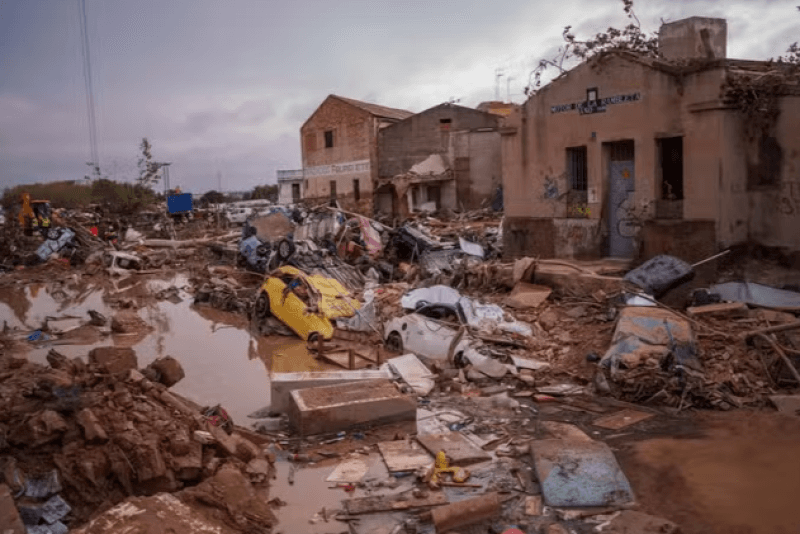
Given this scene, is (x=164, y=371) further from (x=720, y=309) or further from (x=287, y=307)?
(x=720, y=309)

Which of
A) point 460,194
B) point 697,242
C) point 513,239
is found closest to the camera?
point 697,242

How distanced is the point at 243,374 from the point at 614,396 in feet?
19.6

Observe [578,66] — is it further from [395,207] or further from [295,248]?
[395,207]

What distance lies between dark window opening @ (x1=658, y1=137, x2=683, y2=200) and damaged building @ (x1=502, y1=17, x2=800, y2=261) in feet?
0.07

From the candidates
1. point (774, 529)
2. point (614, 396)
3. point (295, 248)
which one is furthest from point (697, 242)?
point (295, 248)

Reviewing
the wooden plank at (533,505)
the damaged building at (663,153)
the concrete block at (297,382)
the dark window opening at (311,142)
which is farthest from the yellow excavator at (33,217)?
the wooden plank at (533,505)

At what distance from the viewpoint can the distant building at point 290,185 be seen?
162 feet

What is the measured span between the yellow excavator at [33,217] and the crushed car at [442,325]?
23885 millimetres

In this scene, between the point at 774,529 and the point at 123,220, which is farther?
the point at 123,220

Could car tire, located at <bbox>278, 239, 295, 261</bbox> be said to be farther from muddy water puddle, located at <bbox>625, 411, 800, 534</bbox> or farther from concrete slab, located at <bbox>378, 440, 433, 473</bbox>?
muddy water puddle, located at <bbox>625, 411, 800, 534</bbox>

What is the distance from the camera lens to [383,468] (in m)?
6.87

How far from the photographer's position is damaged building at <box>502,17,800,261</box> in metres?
13.0

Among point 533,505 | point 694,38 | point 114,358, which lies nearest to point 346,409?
point 533,505

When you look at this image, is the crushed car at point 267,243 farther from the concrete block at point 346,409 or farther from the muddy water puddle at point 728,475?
the muddy water puddle at point 728,475
